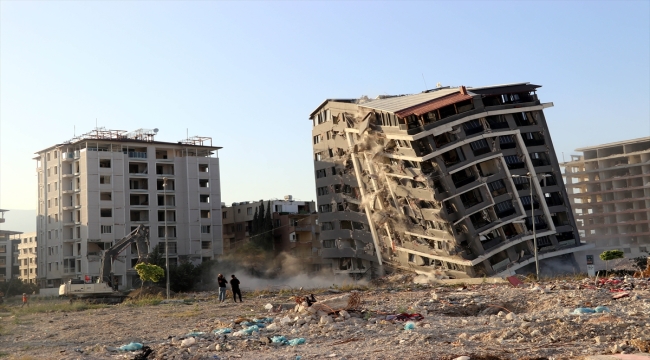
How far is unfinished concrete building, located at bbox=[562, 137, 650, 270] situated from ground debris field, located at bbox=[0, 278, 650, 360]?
6622 centimetres

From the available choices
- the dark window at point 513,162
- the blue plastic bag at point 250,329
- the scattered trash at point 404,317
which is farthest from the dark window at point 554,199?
the blue plastic bag at point 250,329

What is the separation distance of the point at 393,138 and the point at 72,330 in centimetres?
3719

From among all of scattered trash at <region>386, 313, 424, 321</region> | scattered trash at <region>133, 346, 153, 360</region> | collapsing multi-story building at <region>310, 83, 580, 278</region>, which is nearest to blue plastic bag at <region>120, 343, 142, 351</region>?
scattered trash at <region>133, 346, 153, 360</region>

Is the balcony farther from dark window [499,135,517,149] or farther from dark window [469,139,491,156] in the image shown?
dark window [499,135,517,149]

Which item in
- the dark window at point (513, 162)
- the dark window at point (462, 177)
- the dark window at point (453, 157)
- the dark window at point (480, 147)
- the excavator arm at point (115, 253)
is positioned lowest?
the excavator arm at point (115, 253)

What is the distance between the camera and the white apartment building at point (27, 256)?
107 m

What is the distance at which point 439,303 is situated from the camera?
26516 millimetres

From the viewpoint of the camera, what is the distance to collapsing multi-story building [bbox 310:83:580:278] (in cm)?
5697

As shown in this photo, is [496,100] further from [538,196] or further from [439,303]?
[439,303]

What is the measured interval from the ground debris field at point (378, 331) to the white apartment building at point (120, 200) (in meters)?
53.6

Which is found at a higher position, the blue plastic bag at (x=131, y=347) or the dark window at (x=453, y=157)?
the dark window at (x=453, y=157)

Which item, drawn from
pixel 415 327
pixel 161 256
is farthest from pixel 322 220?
pixel 415 327

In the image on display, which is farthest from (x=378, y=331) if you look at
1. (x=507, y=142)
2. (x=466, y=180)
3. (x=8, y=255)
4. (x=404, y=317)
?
(x=8, y=255)

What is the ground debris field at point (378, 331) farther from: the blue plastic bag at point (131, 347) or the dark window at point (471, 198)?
the dark window at point (471, 198)
